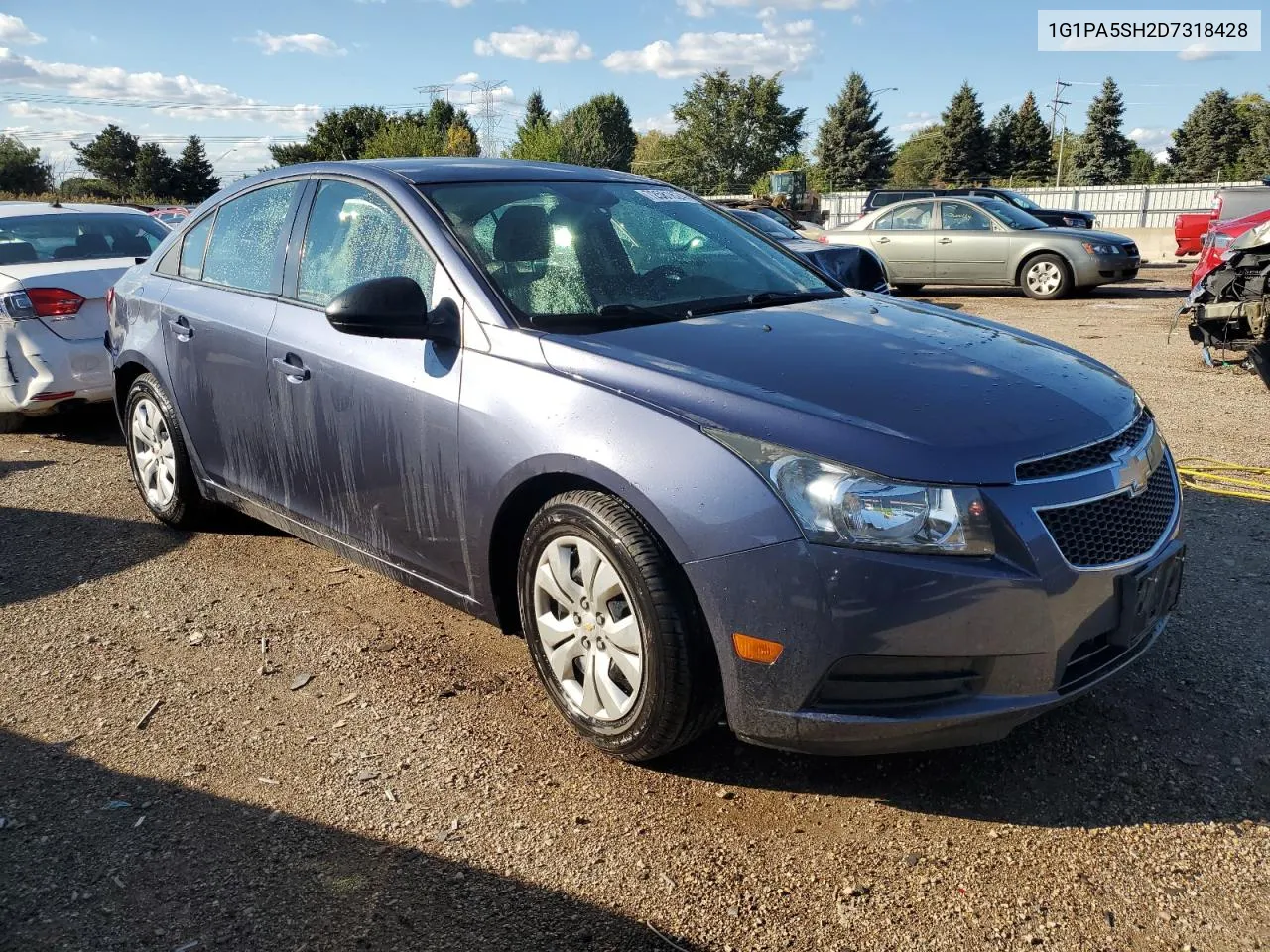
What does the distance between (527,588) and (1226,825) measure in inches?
76.8

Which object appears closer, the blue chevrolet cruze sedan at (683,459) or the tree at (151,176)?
the blue chevrolet cruze sedan at (683,459)

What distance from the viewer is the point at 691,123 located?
270 ft

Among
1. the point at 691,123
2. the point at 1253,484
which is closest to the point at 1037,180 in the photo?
the point at 691,123

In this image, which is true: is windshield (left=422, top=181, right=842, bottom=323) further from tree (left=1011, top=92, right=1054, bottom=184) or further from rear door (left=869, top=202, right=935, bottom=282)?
tree (left=1011, top=92, right=1054, bottom=184)

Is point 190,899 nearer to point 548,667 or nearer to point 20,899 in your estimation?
point 20,899

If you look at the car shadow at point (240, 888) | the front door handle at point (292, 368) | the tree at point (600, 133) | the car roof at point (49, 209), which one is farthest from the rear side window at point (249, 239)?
the tree at point (600, 133)

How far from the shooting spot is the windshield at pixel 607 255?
3338mm

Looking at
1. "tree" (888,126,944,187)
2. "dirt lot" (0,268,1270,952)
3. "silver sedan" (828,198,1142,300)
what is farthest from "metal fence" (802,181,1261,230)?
"tree" (888,126,944,187)

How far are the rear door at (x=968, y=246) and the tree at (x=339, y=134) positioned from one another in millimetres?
70642

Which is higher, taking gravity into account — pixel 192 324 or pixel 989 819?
pixel 192 324

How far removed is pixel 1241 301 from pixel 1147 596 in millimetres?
6297

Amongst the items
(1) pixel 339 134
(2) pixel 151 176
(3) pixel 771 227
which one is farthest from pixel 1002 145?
(3) pixel 771 227

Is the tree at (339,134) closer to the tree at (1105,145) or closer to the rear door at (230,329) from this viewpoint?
the tree at (1105,145)

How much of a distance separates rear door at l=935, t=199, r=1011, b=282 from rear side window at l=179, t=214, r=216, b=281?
13087mm
